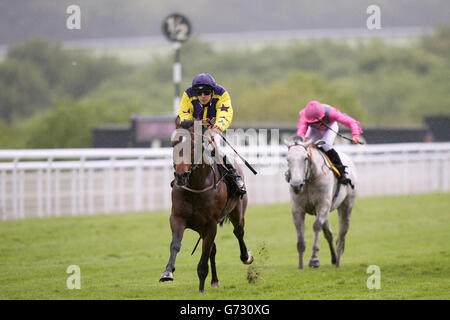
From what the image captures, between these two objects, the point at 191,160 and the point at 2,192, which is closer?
the point at 191,160

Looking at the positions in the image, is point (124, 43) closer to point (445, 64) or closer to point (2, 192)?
point (445, 64)

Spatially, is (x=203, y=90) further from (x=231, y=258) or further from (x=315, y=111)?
(x=231, y=258)

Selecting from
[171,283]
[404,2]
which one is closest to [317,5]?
[404,2]

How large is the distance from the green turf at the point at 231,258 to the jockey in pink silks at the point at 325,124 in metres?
1.27

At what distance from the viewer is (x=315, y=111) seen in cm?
930

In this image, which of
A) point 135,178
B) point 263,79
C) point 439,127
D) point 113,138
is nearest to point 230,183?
point 135,178

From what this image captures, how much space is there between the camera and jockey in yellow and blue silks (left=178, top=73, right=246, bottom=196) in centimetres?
700

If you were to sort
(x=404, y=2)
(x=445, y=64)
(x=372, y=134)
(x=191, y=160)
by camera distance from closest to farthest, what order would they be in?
(x=191, y=160) → (x=372, y=134) → (x=445, y=64) → (x=404, y=2)

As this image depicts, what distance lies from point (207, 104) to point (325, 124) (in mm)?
2582

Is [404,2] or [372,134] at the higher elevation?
[404,2]

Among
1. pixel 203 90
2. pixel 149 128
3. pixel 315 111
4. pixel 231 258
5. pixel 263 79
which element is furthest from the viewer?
pixel 263 79

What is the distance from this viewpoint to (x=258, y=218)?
13.3 meters

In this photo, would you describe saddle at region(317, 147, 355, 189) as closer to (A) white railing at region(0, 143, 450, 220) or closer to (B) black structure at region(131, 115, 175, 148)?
(A) white railing at region(0, 143, 450, 220)

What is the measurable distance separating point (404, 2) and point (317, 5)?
6.01m
